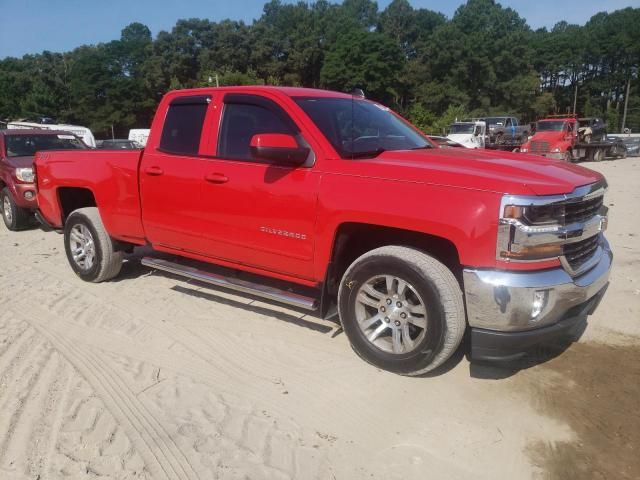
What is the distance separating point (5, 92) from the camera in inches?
3019

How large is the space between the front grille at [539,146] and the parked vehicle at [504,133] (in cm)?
402

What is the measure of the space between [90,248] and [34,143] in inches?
220

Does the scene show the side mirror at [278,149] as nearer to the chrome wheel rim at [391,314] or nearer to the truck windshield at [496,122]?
the chrome wheel rim at [391,314]

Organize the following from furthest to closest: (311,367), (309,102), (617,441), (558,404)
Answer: (309,102)
(311,367)
(558,404)
(617,441)

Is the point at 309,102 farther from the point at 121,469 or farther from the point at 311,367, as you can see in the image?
the point at 121,469

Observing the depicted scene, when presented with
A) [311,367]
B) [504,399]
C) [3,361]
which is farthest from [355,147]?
[3,361]

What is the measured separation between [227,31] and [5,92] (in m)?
34.5

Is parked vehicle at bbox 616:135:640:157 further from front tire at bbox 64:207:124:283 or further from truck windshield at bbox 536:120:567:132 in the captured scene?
front tire at bbox 64:207:124:283

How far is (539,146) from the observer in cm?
2355

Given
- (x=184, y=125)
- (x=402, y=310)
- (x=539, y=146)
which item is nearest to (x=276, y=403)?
(x=402, y=310)

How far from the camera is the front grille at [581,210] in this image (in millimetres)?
3227

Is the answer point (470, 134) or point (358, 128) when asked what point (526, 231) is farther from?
point (470, 134)

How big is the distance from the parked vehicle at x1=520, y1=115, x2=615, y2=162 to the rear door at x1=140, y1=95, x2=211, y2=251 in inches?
833

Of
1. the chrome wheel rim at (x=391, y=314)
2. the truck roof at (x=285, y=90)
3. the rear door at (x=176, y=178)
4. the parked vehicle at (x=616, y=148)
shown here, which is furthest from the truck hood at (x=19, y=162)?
the parked vehicle at (x=616, y=148)
